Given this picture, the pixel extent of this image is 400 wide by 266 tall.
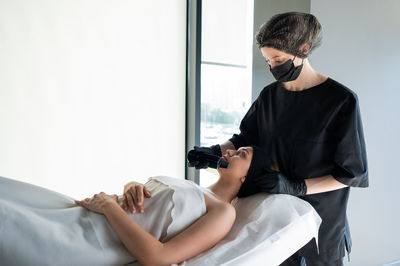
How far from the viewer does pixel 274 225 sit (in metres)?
1.18

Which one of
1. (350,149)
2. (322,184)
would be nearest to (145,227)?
(322,184)

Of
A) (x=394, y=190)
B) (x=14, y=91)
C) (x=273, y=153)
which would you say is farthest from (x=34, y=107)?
(x=394, y=190)

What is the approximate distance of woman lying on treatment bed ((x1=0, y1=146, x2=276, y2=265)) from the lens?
96 cm

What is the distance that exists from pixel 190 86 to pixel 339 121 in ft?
6.36

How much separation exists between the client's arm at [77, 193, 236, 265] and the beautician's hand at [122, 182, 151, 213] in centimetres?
6

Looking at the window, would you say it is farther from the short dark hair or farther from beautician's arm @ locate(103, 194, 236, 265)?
beautician's arm @ locate(103, 194, 236, 265)

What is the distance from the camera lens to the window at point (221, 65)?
9.86 ft

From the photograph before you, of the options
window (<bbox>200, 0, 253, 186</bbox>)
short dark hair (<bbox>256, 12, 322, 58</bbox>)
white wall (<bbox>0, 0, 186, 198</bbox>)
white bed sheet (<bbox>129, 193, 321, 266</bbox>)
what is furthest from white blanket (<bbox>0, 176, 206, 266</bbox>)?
window (<bbox>200, 0, 253, 186</bbox>)

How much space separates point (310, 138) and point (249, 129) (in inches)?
15.2

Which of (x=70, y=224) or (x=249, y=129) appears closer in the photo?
(x=70, y=224)

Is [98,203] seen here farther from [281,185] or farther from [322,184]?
[322,184]

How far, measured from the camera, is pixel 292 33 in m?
1.22

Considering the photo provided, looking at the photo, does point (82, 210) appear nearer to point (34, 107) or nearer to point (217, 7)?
point (34, 107)

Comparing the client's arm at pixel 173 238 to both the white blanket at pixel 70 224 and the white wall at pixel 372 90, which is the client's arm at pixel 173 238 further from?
the white wall at pixel 372 90
